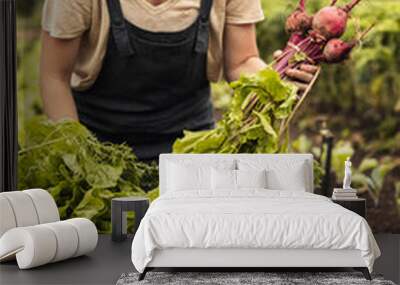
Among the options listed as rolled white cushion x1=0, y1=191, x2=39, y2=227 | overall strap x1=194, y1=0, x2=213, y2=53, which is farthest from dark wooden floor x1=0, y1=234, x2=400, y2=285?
overall strap x1=194, y1=0, x2=213, y2=53

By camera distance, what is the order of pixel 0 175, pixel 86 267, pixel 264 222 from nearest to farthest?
1. pixel 264 222
2. pixel 86 267
3. pixel 0 175

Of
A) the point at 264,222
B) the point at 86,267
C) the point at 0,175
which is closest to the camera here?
the point at 264,222

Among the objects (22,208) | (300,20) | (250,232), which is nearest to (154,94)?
(300,20)

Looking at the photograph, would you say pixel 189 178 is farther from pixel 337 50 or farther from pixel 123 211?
pixel 337 50

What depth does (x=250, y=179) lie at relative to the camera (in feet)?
18.3

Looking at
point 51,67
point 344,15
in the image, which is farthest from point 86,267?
point 344,15

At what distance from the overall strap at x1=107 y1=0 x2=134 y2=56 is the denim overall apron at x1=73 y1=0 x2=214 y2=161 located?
7 centimetres

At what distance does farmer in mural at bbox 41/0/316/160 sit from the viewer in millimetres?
6238

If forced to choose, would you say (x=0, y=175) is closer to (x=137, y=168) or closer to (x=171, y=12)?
(x=137, y=168)

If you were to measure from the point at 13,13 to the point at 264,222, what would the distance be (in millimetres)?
3191

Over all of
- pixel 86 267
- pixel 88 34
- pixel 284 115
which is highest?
pixel 88 34

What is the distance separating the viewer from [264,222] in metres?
4.37

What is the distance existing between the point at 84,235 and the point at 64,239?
0.25m

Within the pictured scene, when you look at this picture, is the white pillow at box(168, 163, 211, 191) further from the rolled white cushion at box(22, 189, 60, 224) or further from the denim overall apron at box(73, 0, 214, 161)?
the rolled white cushion at box(22, 189, 60, 224)
